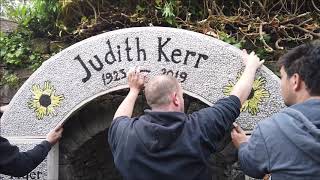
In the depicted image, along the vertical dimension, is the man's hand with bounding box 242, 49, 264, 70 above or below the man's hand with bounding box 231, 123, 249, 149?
above

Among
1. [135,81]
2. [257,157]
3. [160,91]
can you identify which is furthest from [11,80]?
[257,157]

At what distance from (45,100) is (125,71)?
0.75 meters

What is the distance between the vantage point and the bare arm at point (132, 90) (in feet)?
9.44

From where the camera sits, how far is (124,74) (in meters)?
3.48

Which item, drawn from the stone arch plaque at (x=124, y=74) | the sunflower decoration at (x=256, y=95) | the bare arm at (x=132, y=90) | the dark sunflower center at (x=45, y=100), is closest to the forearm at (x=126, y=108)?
the bare arm at (x=132, y=90)

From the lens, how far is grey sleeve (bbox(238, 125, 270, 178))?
6.95 ft

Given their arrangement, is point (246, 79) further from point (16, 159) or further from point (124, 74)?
point (16, 159)

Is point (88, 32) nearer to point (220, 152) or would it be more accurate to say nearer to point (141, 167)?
point (220, 152)

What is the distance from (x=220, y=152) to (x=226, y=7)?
1321 millimetres

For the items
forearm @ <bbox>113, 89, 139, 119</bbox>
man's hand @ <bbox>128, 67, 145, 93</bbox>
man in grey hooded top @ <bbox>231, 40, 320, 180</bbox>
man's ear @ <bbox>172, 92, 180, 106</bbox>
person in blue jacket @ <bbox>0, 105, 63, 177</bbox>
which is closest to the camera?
man in grey hooded top @ <bbox>231, 40, 320, 180</bbox>

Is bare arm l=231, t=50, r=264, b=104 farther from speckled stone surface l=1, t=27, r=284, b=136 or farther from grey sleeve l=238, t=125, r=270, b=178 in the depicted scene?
grey sleeve l=238, t=125, r=270, b=178

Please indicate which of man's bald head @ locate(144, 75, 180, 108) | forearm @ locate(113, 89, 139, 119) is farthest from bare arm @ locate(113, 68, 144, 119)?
man's bald head @ locate(144, 75, 180, 108)

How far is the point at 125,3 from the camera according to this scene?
14.1 ft

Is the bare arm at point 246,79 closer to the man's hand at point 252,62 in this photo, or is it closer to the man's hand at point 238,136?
the man's hand at point 252,62
